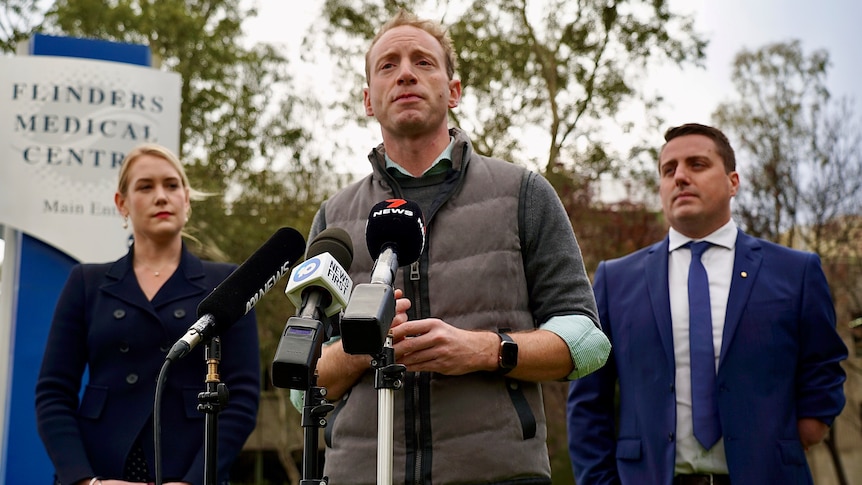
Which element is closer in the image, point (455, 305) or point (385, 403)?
point (385, 403)

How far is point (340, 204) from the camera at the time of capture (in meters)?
3.38

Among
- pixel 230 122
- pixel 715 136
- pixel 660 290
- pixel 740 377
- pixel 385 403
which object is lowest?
pixel 385 403

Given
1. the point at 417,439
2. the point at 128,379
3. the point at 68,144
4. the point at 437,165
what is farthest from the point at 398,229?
the point at 68,144

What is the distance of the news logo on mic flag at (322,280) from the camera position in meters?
2.16

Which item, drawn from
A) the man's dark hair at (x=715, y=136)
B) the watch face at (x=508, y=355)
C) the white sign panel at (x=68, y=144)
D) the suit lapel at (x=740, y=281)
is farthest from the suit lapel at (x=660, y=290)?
the white sign panel at (x=68, y=144)

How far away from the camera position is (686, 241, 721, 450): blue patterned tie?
13.8ft

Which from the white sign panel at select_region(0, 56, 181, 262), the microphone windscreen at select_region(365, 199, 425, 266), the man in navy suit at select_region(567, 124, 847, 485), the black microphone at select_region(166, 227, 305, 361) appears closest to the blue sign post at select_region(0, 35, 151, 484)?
the white sign panel at select_region(0, 56, 181, 262)

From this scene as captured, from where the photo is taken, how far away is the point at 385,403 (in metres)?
2.15

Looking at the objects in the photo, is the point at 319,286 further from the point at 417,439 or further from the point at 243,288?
the point at 417,439

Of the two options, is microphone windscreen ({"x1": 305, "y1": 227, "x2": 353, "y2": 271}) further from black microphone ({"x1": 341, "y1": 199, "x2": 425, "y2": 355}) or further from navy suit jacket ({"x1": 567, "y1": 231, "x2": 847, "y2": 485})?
navy suit jacket ({"x1": 567, "y1": 231, "x2": 847, "y2": 485})

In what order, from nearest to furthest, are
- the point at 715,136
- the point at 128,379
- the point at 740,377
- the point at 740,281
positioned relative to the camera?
the point at 128,379
the point at 740,377
the point at 740,281
the point at 715,136

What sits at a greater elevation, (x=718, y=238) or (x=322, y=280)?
(x=718, y=238)

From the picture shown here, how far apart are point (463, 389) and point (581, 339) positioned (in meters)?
0.39

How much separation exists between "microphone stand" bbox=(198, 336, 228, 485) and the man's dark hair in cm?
289
